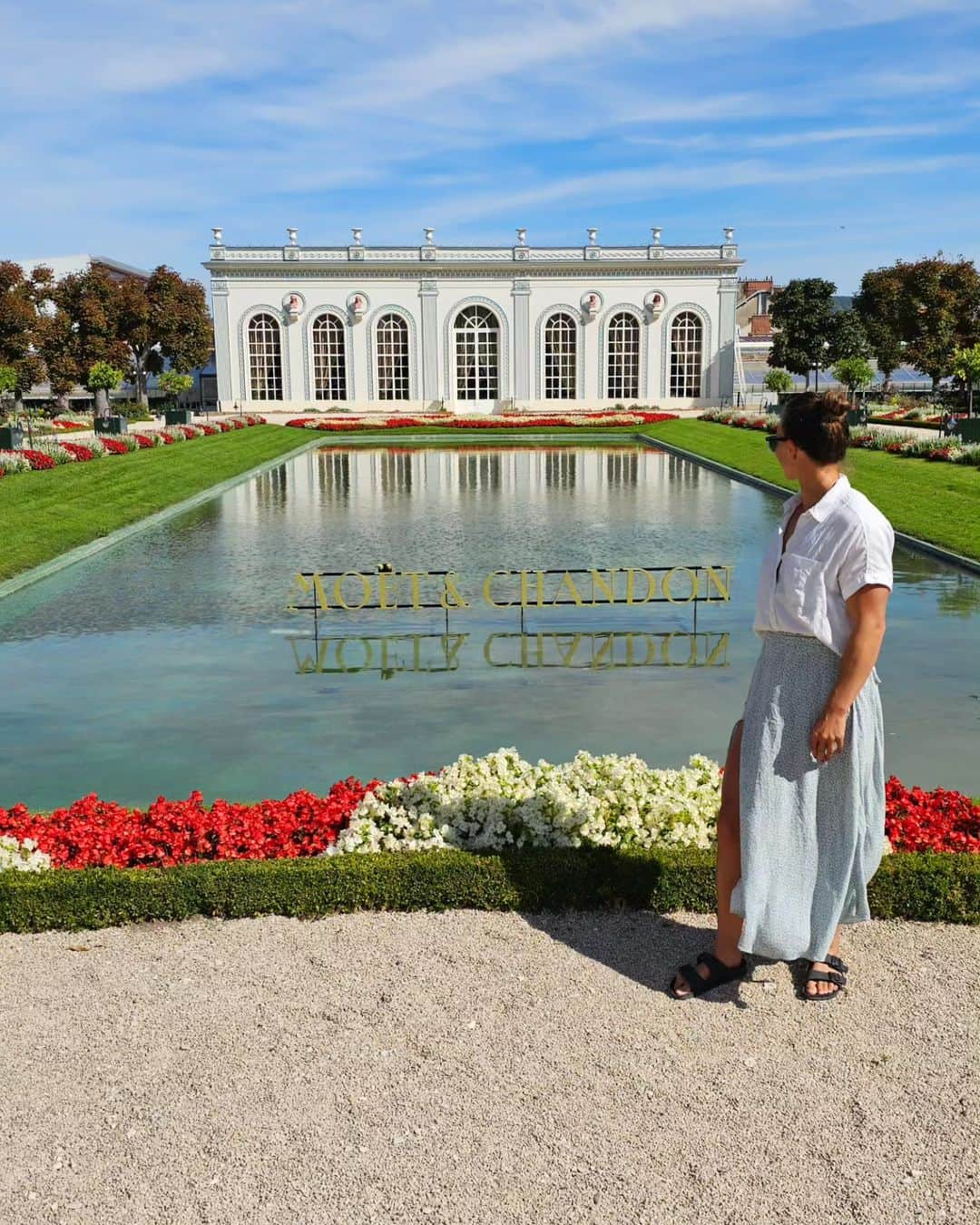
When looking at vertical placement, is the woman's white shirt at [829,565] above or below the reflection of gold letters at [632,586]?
above

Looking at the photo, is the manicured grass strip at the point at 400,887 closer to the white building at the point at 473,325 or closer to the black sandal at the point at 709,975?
the black sandal at the point at 709,975

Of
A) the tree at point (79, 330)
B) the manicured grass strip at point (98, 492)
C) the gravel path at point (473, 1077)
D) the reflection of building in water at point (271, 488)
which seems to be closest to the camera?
the gravel path at point (473, 1077)

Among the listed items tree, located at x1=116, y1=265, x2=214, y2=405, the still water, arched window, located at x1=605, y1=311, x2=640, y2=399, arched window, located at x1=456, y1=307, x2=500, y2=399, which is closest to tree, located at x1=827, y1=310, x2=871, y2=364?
arched window, located at x1=605, y1=311, x2=640, y2=399

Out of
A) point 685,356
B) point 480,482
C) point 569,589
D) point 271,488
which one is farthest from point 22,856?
point 685,356

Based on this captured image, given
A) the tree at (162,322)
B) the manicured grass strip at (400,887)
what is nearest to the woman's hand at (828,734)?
the manicured grass strip at (400,887)

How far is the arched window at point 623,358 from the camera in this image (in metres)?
57.3

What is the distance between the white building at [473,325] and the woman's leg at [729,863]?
53807mm

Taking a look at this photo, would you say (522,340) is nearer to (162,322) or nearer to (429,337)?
(429,337)

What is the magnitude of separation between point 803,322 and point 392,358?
23261 mm

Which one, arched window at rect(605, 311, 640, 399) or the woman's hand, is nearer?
the woman's hand

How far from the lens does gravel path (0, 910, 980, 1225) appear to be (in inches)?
114

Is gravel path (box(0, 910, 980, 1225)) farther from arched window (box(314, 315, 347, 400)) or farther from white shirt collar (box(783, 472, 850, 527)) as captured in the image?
arched window (box(314, 315, 347, 400))

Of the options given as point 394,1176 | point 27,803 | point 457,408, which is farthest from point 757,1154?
point 457,408

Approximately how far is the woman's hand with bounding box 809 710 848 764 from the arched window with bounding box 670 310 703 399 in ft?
185
